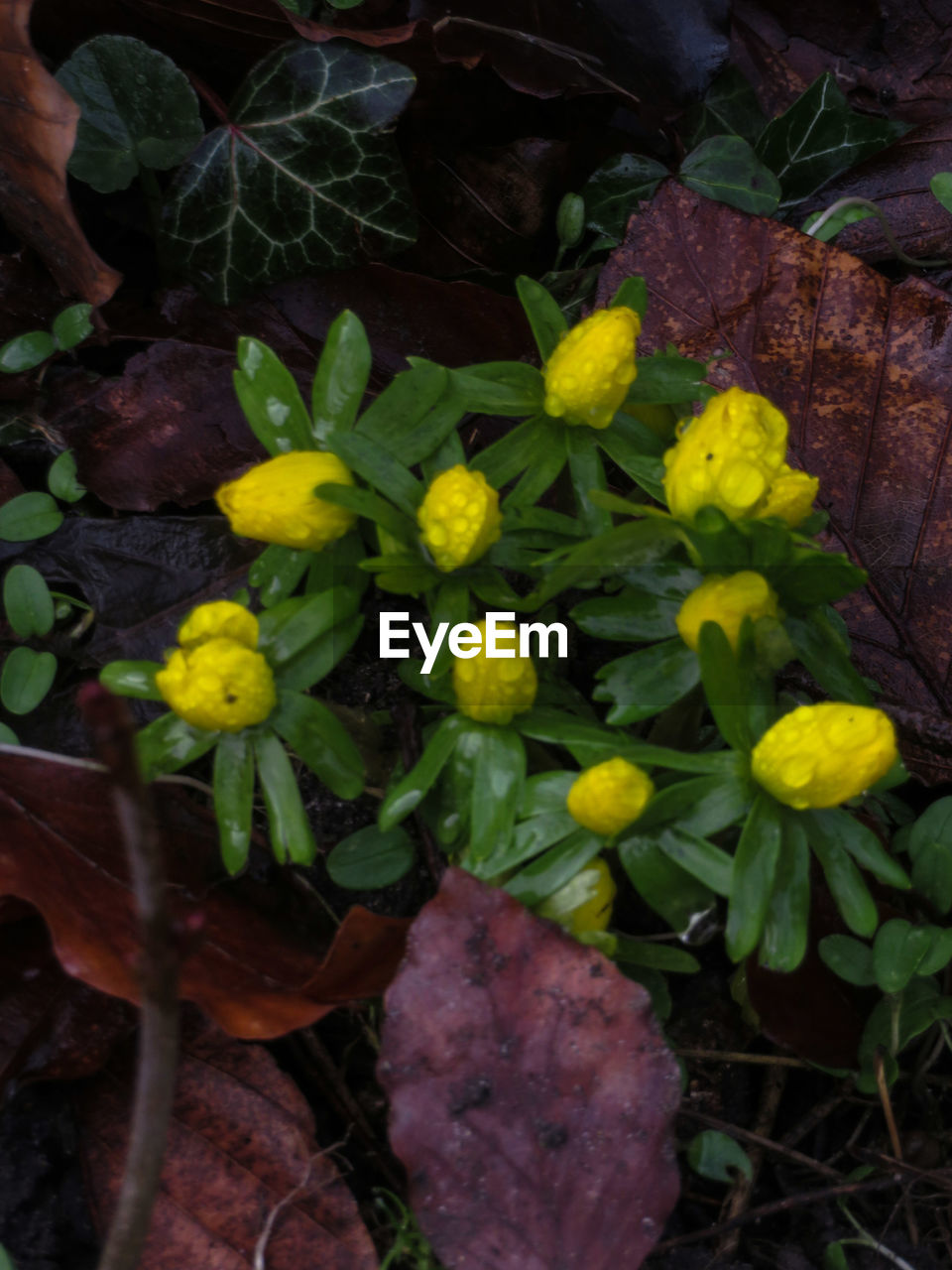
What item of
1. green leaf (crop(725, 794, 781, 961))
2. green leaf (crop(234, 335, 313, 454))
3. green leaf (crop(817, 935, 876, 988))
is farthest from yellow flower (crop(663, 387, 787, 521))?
green leaf (crop(817, 935, 876, 988))

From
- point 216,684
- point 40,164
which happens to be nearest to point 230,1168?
point 216,684

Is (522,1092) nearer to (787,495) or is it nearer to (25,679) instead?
(787,495)

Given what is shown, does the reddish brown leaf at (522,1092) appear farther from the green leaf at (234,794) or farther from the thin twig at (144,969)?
the thin twig at (144,969)

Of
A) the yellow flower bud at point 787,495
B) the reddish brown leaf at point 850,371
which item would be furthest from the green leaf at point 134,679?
the reddish brown leaf at point 850,371

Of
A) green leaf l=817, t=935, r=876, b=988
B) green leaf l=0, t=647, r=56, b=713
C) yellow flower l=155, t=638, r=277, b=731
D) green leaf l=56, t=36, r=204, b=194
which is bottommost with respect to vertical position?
green leaf l=817, t=935, r=876, b=988

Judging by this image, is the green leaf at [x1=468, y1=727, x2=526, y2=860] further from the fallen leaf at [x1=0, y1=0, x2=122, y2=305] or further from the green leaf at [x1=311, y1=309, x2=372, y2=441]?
the fallen leaf at [x1=0, y1=0, x2=122, y2=305]

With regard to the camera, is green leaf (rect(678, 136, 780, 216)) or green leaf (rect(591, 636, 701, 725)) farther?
green leaf (rect(678, 136, 780, 216))
